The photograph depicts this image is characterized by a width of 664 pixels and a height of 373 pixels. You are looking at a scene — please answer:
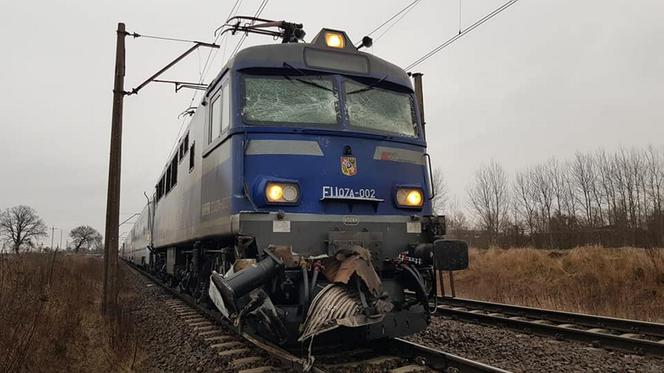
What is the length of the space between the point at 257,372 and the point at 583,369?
348 cm

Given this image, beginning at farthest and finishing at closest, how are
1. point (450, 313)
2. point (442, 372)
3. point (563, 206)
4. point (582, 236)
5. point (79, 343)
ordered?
point (563, 206)
point (582, 236)
point (450, 313)
point (79, 343)
point (442, 372)

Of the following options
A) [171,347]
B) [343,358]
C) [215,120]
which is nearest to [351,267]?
[343,358]

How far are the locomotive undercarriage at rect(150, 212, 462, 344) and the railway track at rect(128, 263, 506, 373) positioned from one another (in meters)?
0.24

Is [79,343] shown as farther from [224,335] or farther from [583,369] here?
[583,369]

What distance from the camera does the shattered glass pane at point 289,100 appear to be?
555 cm

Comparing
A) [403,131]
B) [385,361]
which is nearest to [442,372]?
[385,361]

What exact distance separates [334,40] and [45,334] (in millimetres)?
5157

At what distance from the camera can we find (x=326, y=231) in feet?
17.1

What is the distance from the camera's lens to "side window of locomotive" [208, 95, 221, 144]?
627 centimetres

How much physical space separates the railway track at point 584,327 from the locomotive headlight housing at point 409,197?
3075mm

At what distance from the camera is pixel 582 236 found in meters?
27.8

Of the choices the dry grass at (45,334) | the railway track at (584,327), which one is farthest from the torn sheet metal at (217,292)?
the railway track at (584,327)

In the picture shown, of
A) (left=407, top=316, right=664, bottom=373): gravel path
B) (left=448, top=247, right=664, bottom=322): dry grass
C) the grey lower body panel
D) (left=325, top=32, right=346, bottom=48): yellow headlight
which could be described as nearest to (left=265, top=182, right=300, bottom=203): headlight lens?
the grey lower body panel

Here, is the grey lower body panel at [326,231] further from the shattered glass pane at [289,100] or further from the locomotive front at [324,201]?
the shattered glass pane at [289,100]
